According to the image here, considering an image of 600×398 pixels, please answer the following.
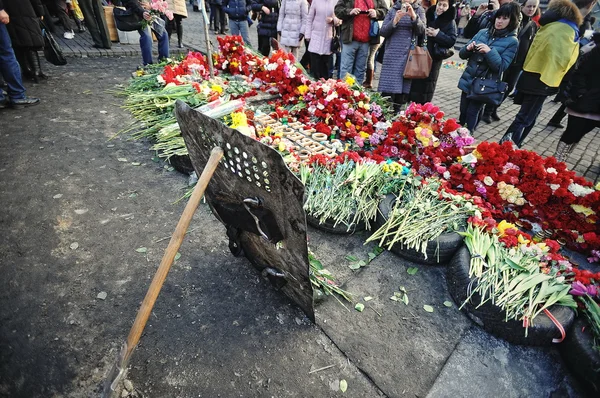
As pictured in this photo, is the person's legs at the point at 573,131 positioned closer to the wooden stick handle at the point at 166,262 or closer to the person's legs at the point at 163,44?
the wooden stick handle at the point at 166,262

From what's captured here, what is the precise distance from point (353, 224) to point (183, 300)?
5.33ft

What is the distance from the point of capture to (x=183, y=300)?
7.66ft

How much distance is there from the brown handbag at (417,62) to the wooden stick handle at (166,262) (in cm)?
437

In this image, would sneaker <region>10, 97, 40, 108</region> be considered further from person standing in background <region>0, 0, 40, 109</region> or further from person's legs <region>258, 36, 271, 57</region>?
person's legs <region>258, 36, 271, 57</region>

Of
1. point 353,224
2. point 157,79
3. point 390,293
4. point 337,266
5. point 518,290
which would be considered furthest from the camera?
point 157,79

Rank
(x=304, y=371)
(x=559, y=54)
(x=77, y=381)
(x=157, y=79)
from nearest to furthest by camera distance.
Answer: (x=77, y=381) → (x=304, y=371) → (x=559, y=54) → (x=157, y=79)

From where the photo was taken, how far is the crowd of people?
4.10 metres

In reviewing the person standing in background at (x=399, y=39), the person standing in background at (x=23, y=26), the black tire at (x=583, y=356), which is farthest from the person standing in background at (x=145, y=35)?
the black tire at (x=583, y=356)

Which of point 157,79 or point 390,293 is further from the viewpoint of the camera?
point 157,79

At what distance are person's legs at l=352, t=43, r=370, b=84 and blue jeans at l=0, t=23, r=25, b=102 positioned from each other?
5.39m

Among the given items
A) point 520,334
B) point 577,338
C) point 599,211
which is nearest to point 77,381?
point 520,334

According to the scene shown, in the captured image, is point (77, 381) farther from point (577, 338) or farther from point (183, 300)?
point (577, 338)

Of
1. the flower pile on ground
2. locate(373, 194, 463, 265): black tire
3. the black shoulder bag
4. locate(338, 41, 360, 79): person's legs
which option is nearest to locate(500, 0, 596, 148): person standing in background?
the black shoulder bag

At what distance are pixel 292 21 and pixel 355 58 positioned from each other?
1744 mm
